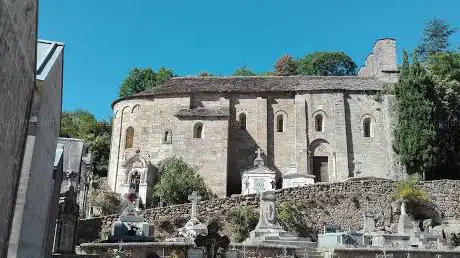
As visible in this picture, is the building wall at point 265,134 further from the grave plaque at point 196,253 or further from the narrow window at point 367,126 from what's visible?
the grave plaque at point 196,253

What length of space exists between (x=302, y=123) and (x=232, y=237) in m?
15.8

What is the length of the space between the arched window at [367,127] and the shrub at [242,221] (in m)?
16.4

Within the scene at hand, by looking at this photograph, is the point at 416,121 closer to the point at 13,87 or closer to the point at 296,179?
the point at 296,179

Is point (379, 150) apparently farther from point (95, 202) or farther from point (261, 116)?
point (95, 202)

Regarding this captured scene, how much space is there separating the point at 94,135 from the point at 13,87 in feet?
147

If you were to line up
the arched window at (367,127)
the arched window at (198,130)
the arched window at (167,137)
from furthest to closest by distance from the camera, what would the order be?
the arched window at (367,127) → the arched window at (198,130) → the arched window at (167,137)

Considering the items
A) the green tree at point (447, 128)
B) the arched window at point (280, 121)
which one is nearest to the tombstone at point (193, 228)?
the arched window at point (280, 121)

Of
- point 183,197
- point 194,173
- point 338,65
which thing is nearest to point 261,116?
point 194,173

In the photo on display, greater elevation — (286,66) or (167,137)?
(286,66)

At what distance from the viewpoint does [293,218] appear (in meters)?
25.5

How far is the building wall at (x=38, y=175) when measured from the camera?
822 cm

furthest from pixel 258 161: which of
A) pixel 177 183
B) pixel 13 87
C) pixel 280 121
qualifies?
pixel 13 87

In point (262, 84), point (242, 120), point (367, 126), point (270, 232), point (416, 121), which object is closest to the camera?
point (270, 232)

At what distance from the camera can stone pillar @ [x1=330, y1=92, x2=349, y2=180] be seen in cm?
3534
